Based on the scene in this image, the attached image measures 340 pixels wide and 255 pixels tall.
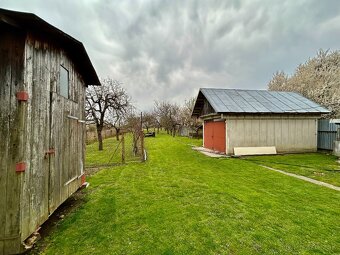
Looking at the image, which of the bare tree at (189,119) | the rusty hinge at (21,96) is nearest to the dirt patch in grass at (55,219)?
the rusty hinge at (21,96)

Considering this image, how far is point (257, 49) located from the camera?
18969 millimetres

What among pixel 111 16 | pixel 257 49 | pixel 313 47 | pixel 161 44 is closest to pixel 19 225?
pixel 111 16

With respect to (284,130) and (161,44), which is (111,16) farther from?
(284,130)

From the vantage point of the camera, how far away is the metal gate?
13945mm

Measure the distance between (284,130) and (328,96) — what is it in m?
13.0

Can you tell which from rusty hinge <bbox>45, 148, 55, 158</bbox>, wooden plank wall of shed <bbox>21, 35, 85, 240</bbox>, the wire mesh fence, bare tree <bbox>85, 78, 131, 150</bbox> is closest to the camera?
wooden plank wall of shed <bbox>21, 35, 85, 240</bbox>

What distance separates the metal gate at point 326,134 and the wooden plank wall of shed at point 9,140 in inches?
681

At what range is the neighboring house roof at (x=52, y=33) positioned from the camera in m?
2.81

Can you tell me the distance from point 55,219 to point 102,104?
14155 millimetres

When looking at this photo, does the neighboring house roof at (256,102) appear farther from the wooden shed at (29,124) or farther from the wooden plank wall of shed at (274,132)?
the wooden shed at (29,124)

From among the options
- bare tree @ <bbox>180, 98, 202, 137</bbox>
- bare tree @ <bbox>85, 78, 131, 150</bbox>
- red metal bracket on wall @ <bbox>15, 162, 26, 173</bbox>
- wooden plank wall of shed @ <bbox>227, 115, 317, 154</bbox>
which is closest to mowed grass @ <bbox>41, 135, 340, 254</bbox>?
red metal bracket on wall @ <bbox>15, 162, 26, 173</bbox>

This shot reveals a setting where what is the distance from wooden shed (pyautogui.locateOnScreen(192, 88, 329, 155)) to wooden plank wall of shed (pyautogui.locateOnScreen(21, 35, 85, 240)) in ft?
34.0

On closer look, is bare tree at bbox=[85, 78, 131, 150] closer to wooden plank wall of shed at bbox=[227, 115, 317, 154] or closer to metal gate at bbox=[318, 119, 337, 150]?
wooden plank wall of shed at bbox=[227, 115, 317, 154]

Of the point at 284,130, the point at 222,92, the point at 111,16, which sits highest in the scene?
the point at 111,16
